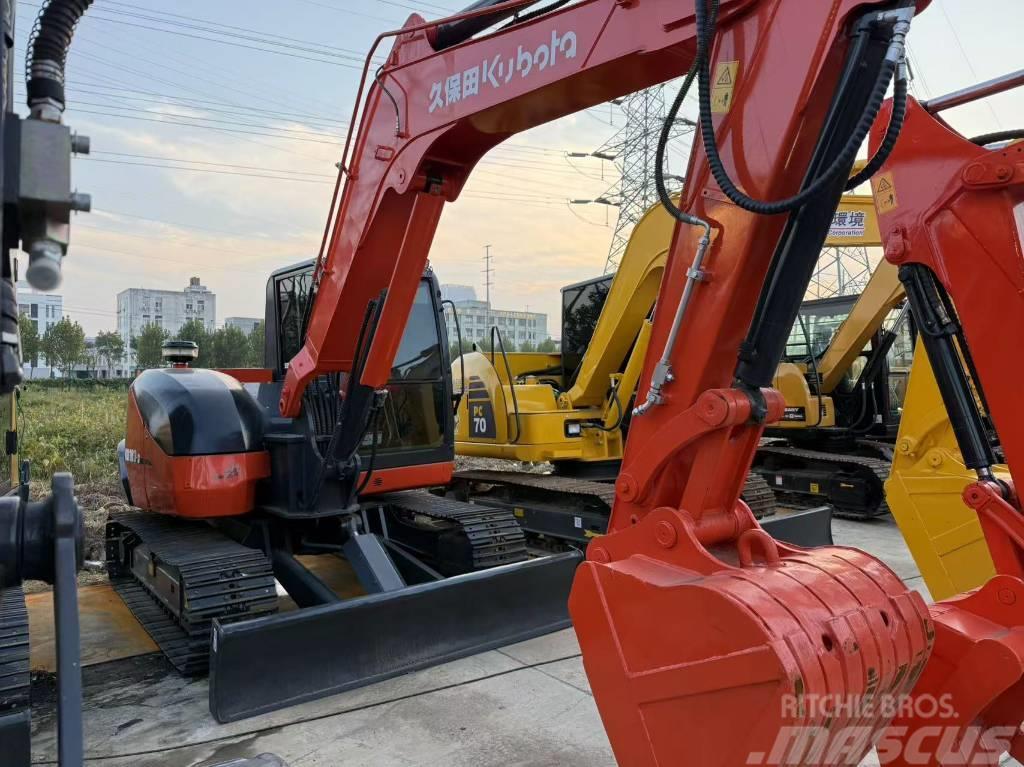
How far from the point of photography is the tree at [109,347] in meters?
41.0

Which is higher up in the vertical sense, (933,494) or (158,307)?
(158,307)

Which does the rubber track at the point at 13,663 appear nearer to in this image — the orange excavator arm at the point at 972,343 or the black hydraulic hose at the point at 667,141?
the black hydraulic hose at the point at 667,141

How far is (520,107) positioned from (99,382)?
28715mm

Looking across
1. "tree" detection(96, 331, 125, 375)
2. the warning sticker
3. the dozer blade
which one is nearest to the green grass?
the dozer blade

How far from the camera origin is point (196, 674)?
3.92 m

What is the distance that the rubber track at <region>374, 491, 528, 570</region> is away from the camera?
482cm

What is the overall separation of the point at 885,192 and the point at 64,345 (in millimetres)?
36962

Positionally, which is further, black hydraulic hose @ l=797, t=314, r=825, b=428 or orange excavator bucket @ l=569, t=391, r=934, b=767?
black hydraulic hose @ l=797, t=314, r=825, b=428

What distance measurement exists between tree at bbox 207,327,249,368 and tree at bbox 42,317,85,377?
17.7ft

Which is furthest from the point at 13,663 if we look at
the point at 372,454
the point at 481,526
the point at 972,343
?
the point at 972,343

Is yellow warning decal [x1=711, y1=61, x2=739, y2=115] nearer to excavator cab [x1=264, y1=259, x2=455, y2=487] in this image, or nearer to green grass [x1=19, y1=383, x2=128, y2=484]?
excavator cab [x1=264, y1=259, x2=455, y2=487]

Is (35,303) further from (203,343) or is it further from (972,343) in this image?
(203,343)

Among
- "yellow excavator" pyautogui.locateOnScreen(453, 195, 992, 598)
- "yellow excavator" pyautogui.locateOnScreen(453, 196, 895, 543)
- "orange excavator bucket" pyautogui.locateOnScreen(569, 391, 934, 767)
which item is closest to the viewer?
"orange excavator bucket" pyautogui.locateOnScreen(569, 391, 934, 767)

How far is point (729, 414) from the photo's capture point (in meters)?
2.16
